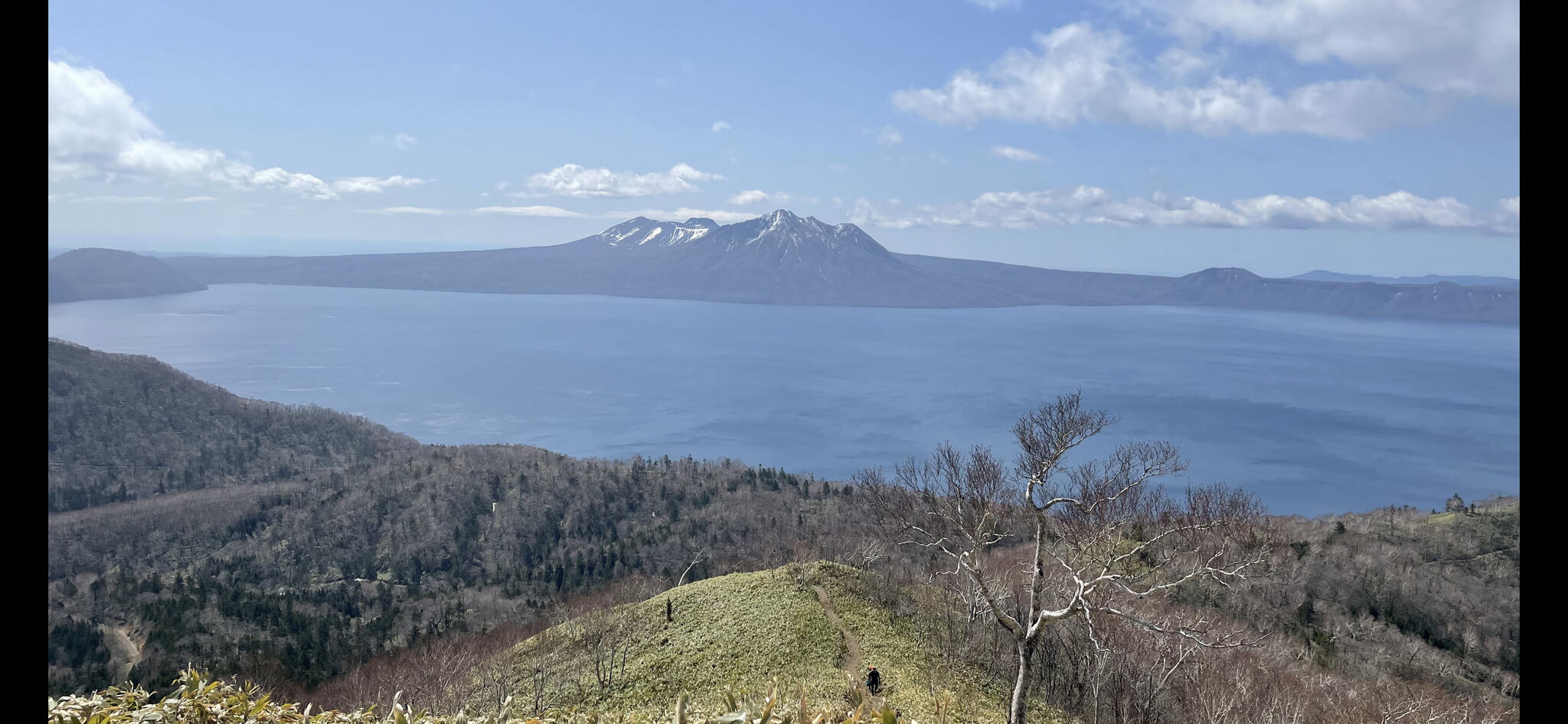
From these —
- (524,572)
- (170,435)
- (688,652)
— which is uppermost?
(688,652)

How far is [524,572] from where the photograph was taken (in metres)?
54.3

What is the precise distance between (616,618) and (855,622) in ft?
30.3

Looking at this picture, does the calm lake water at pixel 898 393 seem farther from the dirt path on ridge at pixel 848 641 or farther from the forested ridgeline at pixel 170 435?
the dirt path on ridge at pixel 848 641

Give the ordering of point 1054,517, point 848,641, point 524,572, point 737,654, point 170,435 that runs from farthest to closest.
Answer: point 170,435, point 524,572, point 848,641, point 737,654, point 1054,517

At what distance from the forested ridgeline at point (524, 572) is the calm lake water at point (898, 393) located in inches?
1254

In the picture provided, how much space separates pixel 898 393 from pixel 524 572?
296 ft

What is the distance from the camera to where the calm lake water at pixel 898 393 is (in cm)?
9862

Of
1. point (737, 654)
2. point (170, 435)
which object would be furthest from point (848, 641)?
point (170, 435)

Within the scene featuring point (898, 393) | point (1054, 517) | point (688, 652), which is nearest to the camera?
point (1054, 517)

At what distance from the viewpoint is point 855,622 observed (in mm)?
19594

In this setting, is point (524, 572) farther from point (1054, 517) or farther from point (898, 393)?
point (898, 393)

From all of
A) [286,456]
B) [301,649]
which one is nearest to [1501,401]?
[301,649]

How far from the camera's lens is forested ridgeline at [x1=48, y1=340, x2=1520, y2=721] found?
65.6 ft

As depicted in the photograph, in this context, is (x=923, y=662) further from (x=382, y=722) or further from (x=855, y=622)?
(x=382, y=722)
